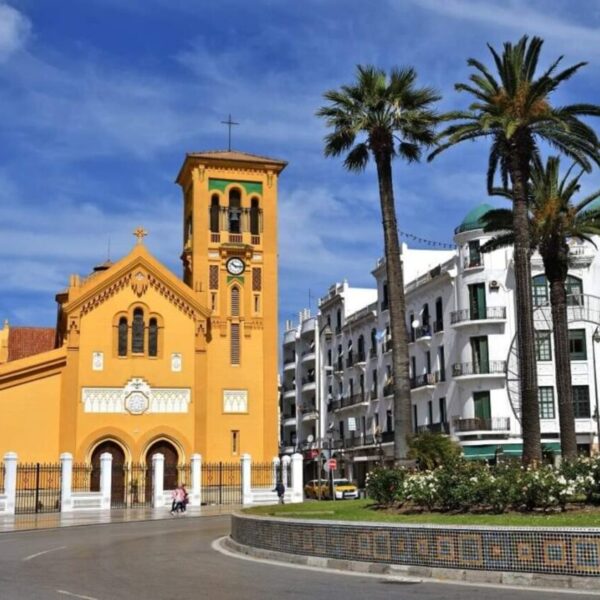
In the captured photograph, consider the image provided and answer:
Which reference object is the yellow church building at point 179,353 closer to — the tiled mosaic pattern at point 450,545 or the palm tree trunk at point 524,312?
the palm tree trunk at point 524,312

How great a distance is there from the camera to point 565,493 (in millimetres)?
16438

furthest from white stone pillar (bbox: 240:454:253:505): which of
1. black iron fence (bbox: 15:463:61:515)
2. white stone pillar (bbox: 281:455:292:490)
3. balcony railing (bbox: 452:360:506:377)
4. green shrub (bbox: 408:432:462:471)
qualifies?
green shrub (bbox: 408:432:462:471)

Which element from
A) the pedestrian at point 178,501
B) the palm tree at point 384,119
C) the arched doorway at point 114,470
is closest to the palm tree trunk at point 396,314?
the palm tree at point 384,119

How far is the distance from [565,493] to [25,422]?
35426 mm

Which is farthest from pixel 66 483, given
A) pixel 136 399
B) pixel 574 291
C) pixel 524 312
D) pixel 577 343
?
pixel 574 291

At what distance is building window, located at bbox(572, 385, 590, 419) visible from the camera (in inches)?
1921

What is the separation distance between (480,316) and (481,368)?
2897 millimetres

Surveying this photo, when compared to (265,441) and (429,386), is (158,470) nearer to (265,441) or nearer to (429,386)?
(265,441)

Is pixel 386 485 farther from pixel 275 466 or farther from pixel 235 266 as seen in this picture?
pixel 235 266

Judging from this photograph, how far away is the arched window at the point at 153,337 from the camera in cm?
4966

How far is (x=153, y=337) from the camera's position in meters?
49.8

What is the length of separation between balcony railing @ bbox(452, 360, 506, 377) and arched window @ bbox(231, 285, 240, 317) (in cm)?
1266

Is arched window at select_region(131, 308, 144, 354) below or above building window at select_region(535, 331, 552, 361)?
above

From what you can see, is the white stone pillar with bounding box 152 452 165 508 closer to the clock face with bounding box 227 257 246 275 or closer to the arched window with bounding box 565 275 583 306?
the clock face with bounding box 227 257 246 275
